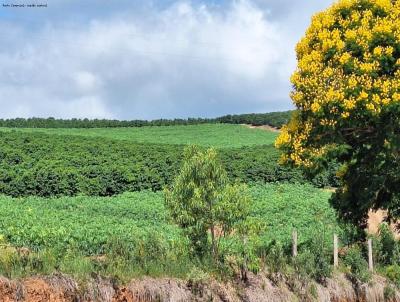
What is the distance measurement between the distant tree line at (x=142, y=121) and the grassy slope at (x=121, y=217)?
49.3m

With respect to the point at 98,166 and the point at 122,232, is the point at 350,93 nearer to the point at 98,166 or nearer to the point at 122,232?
Answer: the point at 122,232

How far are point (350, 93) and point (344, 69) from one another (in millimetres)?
972

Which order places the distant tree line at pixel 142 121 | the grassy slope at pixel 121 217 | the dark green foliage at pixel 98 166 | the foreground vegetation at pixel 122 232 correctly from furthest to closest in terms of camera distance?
the distant tree line at pixel 142 121 → the dark green foliage at pixel 98 166 → the grassy slope at pixel 121 217 → the foreground vegetation at pixel 122 232

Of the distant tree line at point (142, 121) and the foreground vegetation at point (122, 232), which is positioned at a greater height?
the distant tree line at point (142, 121)

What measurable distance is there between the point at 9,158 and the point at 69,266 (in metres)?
39.5

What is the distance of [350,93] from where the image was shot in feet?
71.5

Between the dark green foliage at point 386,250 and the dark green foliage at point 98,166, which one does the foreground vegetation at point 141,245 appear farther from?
the dark green foliage at point 98,166

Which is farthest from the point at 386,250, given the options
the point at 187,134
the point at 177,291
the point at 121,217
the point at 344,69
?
the point at 187,134

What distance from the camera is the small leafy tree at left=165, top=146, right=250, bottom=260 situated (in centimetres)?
2155

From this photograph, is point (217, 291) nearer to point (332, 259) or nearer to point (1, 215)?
point (332, 259)

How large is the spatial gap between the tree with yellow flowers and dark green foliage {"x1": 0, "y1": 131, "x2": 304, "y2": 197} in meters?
25.2

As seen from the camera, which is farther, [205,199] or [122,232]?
[122,232]

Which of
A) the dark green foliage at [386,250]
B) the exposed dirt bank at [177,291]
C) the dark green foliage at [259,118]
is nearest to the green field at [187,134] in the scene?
the dark green foliage at [259,118]

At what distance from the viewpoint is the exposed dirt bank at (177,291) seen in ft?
60.3
